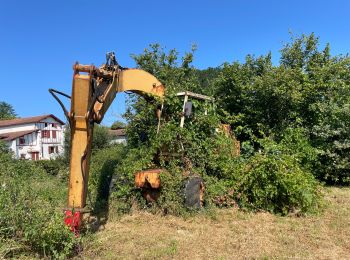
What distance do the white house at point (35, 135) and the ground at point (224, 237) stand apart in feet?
123

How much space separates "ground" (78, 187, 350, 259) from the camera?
16.9 ft

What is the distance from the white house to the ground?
123ft

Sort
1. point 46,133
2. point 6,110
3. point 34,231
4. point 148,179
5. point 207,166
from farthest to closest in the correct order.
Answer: point 6,110, point 46,133, point 207,166, point 148,179, point 34,231

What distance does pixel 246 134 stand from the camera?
12.3 meters

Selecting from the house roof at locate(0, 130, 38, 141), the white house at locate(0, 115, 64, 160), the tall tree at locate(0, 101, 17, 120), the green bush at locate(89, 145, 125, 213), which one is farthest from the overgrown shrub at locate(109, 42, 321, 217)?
the tall tree at locate(0, 101, 17, 120)

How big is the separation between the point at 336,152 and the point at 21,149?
38085 millimetres

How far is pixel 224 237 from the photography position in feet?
19.3

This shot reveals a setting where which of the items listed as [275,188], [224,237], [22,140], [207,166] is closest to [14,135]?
[22,140]

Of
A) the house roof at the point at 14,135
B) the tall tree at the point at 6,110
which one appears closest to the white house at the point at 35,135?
the house roof at the point at 14,135

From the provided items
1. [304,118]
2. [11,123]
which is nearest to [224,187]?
[304,118]

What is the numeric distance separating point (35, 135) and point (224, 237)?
42.3m

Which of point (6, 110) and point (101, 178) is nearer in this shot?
point (101, 178)

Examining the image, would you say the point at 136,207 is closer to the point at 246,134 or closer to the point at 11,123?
the point at 246,134

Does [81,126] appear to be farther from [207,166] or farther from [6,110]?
[6,110]
